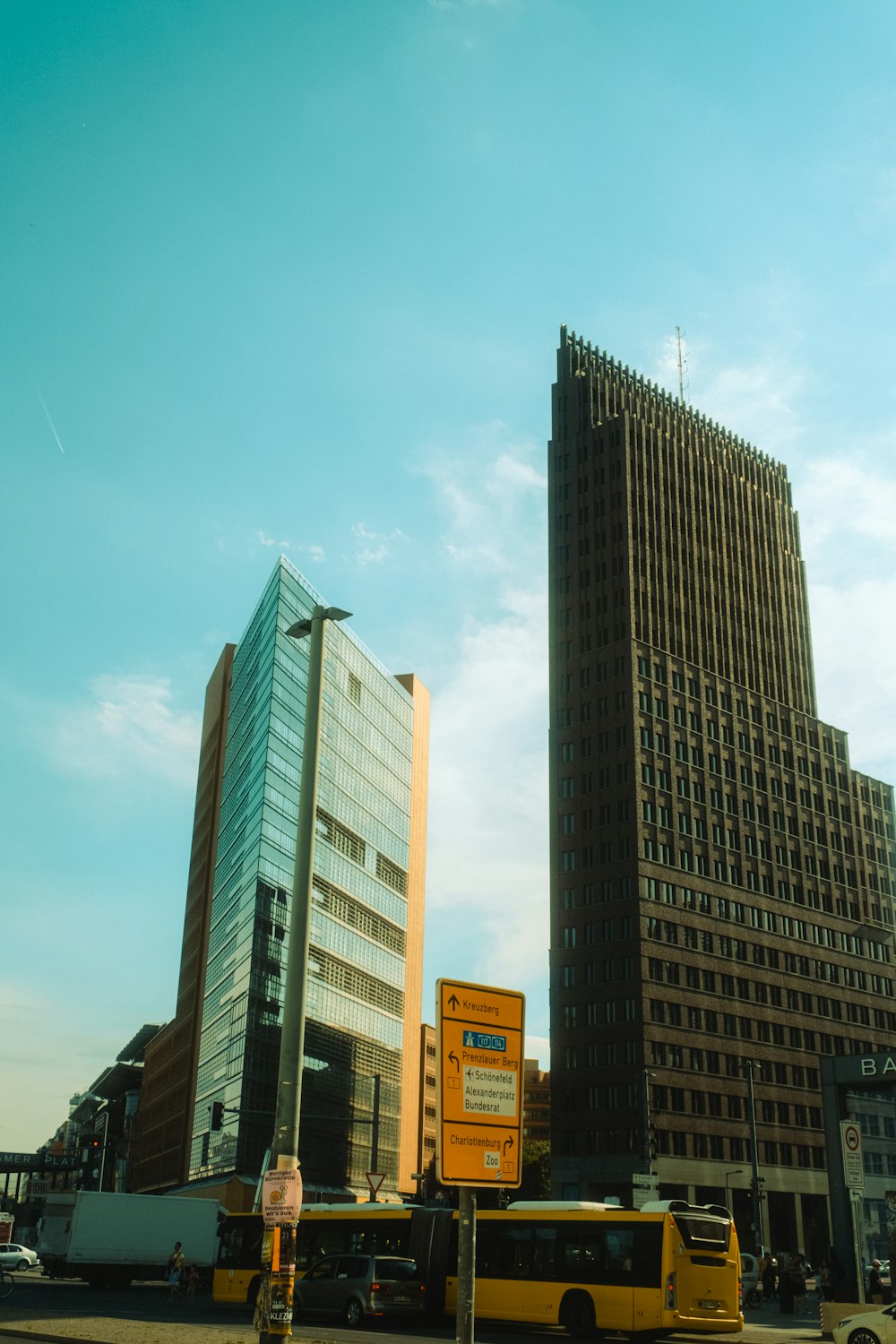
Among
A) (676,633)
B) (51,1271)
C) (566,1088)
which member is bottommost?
(51,1271)

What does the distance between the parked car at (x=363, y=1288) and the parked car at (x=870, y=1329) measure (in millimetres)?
10714

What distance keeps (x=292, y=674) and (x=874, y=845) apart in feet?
199

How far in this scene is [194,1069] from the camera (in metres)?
108

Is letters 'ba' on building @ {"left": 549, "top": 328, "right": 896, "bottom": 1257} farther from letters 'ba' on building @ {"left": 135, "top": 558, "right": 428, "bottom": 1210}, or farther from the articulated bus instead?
the articulated bus

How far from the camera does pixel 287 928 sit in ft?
276

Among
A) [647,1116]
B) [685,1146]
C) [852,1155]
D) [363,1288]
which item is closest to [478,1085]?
[852,1155]

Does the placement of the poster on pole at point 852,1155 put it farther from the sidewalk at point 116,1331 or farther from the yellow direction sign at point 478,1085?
the yellow direction sign at point 478,1085

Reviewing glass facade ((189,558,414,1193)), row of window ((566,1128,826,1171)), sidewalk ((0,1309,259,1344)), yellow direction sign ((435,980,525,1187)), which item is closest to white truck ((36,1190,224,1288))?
sidewalk ((0,1309,259,1344))

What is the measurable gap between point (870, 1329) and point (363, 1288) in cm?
1217

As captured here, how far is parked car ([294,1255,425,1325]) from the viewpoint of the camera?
1120 inches

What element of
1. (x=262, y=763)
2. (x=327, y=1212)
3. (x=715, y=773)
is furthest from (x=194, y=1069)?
(x=327, y=1212)

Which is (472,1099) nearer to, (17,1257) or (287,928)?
(17,1257)

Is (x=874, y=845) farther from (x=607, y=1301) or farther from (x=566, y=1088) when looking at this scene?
(x=607, y=1301)

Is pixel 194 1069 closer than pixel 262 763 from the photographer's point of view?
No
